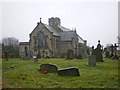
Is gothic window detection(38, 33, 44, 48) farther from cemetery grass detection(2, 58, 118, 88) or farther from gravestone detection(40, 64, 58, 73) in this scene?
cemetery grass detection(2, 58, 118, 88)

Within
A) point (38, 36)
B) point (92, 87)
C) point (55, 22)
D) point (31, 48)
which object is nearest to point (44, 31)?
point (38, 36)

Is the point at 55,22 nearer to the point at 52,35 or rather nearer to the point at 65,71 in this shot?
the point at 52,35

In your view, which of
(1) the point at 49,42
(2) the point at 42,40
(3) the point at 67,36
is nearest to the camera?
(1) the point at 49,42

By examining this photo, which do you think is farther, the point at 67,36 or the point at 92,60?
the point at 67,36

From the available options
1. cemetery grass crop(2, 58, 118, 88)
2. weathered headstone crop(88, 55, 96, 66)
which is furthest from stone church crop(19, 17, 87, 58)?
cemetery grass crop(2, 58, 118, 88)

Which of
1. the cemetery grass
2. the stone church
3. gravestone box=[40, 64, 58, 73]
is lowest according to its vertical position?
the cemetery grass

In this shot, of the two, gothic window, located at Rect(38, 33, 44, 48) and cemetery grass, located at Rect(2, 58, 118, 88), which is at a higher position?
gothic window, located at Rect(38, 33, 44, 48)

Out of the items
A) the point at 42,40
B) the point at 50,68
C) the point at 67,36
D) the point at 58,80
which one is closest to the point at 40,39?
the point at 42,40

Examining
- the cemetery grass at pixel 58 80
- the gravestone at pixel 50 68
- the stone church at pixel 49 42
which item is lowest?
the cemetery grass at pixel 58 80

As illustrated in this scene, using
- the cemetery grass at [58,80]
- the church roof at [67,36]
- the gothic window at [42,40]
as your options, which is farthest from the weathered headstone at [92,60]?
the church roof at [67,36]

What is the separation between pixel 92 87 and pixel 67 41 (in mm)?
38254

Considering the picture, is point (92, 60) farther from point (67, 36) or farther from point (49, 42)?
point (67, 36)

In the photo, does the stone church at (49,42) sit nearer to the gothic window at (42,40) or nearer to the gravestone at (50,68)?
the gothic window at (42,40)

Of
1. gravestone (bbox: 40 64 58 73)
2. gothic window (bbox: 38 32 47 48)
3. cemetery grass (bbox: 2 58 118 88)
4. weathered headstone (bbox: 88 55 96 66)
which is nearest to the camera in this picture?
cemetery grass (bbox: 2 58 118 88)
